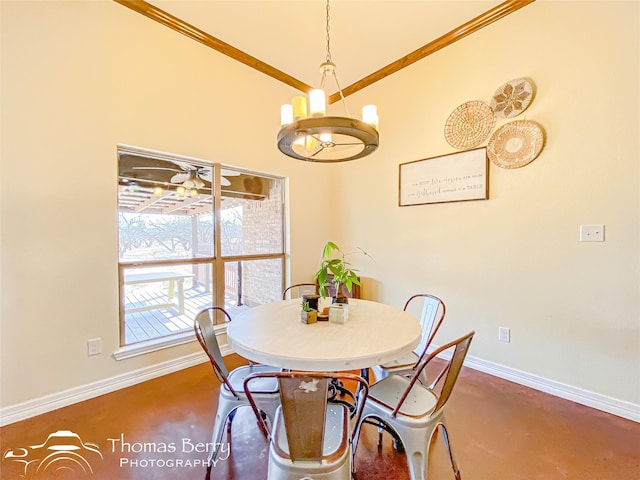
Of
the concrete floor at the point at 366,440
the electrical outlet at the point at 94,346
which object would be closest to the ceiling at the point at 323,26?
the electrical outlet at the point at 94,346

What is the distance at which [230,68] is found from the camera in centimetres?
292

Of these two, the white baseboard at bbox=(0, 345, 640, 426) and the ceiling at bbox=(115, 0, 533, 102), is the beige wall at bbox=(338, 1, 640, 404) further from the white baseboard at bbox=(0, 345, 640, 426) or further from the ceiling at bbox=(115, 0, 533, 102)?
the ceiling at bbox=(115, 0, 533, 102)

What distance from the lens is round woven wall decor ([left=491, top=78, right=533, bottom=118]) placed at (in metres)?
2.26

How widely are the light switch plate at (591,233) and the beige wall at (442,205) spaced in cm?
4

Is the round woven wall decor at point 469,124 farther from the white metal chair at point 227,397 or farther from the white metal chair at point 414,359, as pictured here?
the white metal chair at point 227,397

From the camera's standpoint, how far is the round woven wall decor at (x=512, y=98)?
2.26m

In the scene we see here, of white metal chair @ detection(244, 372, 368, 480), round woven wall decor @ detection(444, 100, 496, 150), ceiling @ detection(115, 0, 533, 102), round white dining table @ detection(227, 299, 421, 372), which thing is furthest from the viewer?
round woven wall decor @ detection(444, 100, 496, 150)

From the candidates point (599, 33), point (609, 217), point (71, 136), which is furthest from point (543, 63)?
point (71, 136)

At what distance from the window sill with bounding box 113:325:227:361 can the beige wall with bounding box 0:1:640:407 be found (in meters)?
0.06

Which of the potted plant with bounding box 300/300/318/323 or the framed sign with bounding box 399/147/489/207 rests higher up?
the framed sign with bounding box 399/147/489/207

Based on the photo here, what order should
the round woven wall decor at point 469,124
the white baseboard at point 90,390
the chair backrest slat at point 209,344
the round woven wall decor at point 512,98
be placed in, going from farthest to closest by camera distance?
the round woven wall decor at point 469,124 < the round woven wall decor at point 512,98 < the white baseboard at point 90,390 < the chair backrest slat at point 209,344

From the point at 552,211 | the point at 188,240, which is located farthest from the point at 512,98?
the point at 188,240

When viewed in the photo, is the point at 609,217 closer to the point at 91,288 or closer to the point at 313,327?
the point at 313,327

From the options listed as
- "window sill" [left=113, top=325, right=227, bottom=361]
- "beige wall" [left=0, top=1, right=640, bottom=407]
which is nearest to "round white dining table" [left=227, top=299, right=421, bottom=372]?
"window sill" [left=113, top=325, right=227, bottom=361]
